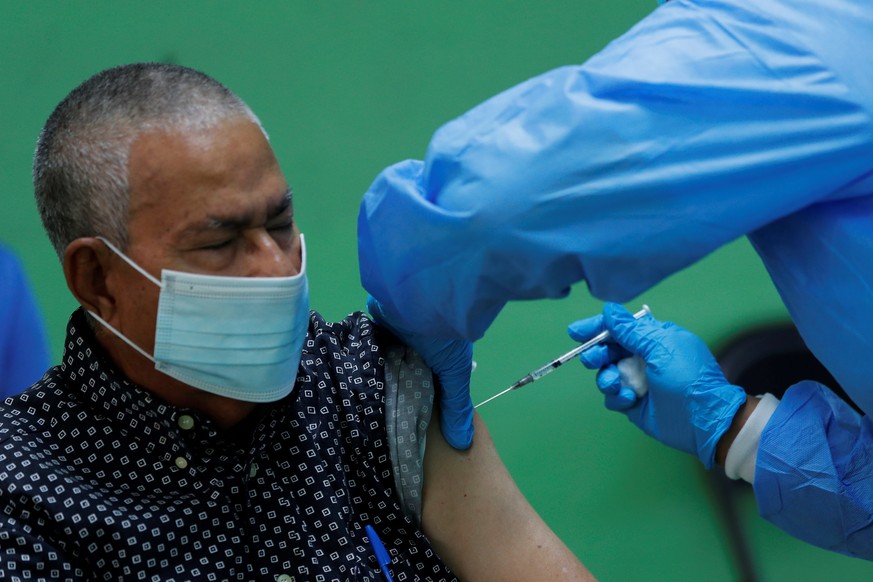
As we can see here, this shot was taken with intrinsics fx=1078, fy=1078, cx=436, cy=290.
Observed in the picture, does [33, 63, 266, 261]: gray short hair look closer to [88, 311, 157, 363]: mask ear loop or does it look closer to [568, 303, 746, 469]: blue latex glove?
[88, 311, 157, 363]: mask ear loop

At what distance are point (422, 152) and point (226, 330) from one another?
3.10 ft

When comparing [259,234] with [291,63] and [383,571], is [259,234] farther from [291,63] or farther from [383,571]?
[291,63]

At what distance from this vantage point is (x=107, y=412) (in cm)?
145

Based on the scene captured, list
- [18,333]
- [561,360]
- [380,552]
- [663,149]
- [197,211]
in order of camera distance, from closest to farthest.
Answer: [663,149], [197,211], [380,552], [561,360], [18,333]

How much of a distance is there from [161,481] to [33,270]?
87cm

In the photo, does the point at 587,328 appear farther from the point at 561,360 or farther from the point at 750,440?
the point at 750,440

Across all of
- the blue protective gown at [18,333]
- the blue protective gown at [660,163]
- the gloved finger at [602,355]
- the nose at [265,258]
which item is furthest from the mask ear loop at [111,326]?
the gloved finger at [602,355]

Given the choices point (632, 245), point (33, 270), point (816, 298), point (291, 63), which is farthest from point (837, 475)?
point (33, 270)

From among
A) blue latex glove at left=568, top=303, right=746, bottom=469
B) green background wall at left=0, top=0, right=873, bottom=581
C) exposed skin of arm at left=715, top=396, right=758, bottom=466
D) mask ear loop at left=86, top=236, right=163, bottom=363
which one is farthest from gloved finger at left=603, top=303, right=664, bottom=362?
mask ear loop at left=86, top=236, right=163, bottom=363

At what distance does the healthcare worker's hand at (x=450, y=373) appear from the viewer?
1.58 metres

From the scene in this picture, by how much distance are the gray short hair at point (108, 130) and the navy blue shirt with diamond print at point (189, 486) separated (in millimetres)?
175

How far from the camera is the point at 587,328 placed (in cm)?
195

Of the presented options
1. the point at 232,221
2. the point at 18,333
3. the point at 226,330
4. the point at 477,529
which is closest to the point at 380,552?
the point at 477,529

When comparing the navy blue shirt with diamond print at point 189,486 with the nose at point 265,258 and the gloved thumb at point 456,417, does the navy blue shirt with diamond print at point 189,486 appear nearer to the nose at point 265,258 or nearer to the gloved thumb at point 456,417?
the gloved thumb at point 456,417
